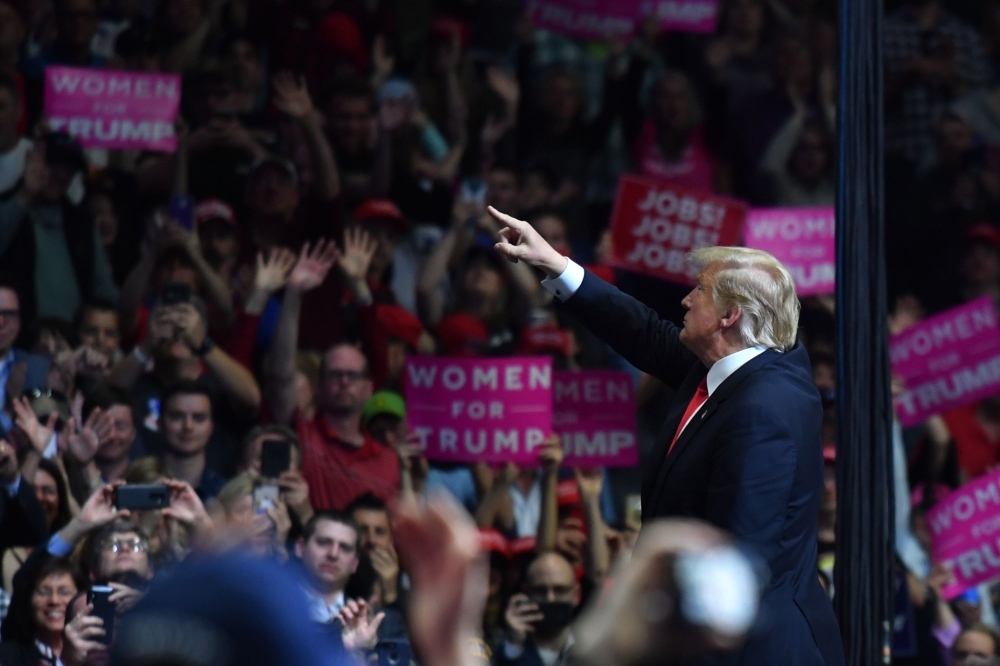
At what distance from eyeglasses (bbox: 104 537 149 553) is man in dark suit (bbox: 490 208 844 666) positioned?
1897mm

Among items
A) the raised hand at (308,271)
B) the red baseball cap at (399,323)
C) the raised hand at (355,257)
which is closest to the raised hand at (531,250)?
the raised hand at (308,271)

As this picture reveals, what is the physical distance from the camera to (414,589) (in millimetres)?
1543

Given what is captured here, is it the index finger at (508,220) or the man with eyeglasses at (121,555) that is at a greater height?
the index finger at (508,220)

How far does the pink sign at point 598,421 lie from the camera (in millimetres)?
6918

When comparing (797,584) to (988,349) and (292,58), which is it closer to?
(988,349)

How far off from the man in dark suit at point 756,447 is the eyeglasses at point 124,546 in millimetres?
1897

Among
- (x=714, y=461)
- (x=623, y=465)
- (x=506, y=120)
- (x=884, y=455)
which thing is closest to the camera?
(x=714, y=461)

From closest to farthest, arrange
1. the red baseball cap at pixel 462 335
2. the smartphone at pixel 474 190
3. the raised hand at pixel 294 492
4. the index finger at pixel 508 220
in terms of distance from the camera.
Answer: the index finger at pixel 508 220, the raised hand at pixel 294 492, the red baseball cap at pixel 462 335, the smartphone at pixel 474 190

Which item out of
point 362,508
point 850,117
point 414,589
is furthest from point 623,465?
point 414,589

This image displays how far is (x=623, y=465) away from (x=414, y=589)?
5.56 m

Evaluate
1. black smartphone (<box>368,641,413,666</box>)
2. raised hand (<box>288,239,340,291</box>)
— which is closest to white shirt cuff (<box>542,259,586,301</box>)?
black smartphone (<box>368,641,413,666</box>)

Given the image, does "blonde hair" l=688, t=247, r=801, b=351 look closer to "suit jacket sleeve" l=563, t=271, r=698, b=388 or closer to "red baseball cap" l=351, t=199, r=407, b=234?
"suit jacket sleeve" l=563, t=271, r=698, b=388

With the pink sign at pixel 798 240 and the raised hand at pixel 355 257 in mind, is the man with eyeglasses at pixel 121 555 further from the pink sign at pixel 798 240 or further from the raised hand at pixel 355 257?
the pink sign at pixel 798 240

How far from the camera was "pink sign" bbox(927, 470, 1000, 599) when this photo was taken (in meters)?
6.74
